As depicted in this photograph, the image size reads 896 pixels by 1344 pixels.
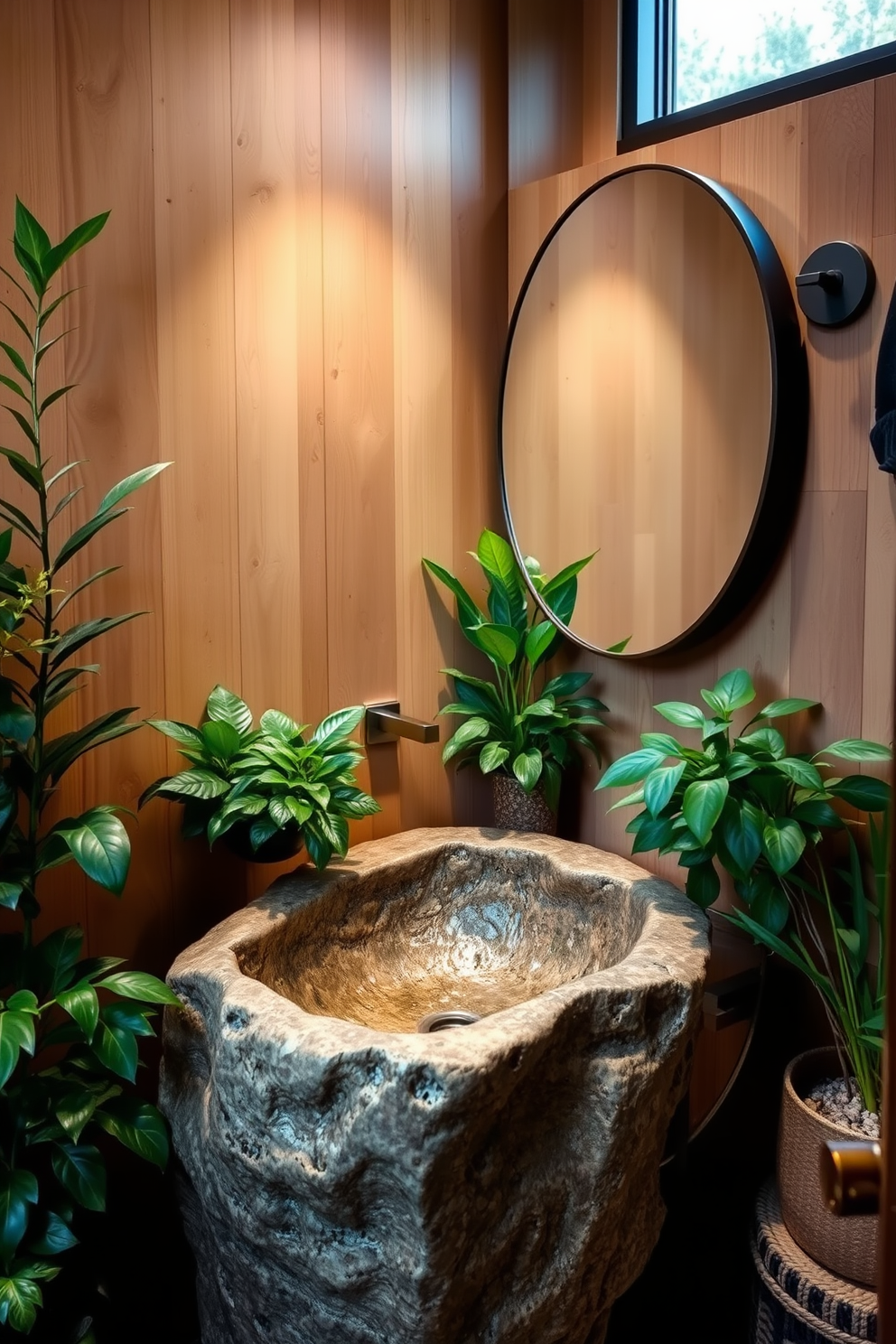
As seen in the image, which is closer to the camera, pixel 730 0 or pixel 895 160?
pixel 895 160

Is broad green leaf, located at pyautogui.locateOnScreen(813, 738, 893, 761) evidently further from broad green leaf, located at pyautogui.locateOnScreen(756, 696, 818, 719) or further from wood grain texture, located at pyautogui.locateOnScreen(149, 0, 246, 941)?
wood grain texture, located at pyautogui.locateOnScreen(149, 0, 246, 941)

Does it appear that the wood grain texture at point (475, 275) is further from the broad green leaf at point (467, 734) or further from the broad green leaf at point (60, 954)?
the broad green leaf at point (60, 954)

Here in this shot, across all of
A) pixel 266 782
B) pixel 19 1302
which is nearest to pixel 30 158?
pixel 266 782

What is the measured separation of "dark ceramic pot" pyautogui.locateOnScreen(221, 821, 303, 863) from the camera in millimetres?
1616

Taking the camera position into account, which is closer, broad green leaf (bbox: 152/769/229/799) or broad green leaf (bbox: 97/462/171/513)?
broad green leaf (bbox: 97/462/171/513)

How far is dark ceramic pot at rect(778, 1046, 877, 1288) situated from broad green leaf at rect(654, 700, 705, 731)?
1.65 feet

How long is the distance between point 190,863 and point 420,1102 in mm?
774

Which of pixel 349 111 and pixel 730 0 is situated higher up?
pixel 730 0

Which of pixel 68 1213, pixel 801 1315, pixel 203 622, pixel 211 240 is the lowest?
pixel 801 1315

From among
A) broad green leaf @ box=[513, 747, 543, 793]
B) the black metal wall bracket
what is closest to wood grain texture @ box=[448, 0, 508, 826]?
broad green leaf @ box=[513, 747, 543, 793]

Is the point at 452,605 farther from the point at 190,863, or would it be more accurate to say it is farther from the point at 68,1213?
the point at 68,1213

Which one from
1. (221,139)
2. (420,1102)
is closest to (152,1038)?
(420,1102)

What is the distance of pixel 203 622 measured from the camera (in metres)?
1.73

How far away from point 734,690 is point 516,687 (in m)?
0.48
